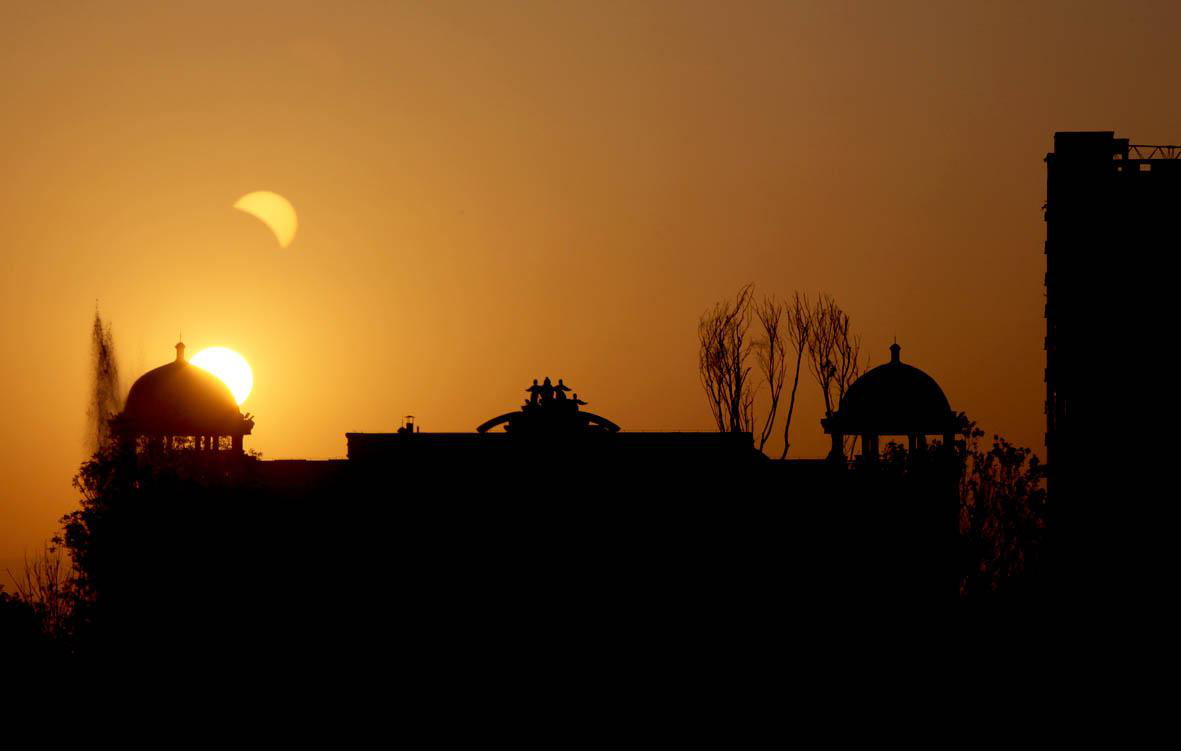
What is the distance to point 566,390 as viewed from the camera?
48594 mm

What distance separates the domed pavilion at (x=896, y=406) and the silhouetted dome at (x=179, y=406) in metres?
20.1

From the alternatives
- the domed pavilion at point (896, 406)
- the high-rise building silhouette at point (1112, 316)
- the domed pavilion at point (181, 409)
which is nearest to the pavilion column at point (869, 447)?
the domed pavilion at point (896, 406)

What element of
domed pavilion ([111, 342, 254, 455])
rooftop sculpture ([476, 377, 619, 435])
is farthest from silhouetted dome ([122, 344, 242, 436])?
rooftop sculpture ([476, 377, 619, 435])

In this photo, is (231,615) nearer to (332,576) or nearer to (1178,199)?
(332,576)

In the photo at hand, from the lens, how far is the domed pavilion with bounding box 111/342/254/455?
56969 millimetres

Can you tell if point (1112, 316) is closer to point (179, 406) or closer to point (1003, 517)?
point (1003, 517)

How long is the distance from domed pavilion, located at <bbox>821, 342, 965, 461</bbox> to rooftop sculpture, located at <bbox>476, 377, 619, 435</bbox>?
7.16m

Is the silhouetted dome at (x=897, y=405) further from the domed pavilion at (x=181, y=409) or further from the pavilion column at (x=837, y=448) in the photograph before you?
the domed pavilion at (x=181, y=409)

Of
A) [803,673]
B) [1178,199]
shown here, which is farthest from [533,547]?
[1178,199]

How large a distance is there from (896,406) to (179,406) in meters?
22.7

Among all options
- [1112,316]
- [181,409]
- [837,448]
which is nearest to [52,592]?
[181,409]

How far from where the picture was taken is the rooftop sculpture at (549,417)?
4759 centimetres

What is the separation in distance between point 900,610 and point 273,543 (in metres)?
15.5

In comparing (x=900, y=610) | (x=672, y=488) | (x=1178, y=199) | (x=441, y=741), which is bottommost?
(x=441, y=741)
